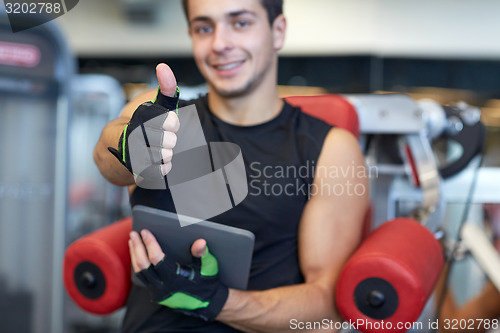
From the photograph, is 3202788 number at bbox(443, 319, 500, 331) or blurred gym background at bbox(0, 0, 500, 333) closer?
3202788 number at bbox(443, 319, 500, 331)

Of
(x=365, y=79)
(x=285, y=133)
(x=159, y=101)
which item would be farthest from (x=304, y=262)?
(x=365, y=79)

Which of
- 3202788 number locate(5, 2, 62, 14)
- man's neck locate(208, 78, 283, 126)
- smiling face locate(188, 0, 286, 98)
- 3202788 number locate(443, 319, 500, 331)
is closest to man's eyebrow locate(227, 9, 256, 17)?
smiling face locate(188, 0, 286, 98)

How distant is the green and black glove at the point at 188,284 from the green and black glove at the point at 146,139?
0.23 meters

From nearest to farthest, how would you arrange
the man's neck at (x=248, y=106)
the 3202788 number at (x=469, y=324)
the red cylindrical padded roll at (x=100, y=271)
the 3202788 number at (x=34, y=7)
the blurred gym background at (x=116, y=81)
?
the 3202788 number at (x=34, y=7)
the man's neck at (x=248, y=106)
the red cylindrical padded roll at (x=100, y=271)
the 3202788 number at (x=469, y=324)
the blurred gym background at (x=116, y=81)

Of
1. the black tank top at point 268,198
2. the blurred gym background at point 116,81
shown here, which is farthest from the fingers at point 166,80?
the blurred gym background at point 116,81

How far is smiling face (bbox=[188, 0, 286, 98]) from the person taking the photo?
2.19 ft

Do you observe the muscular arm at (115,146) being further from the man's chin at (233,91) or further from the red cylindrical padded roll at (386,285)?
the red cylindrical padded roll at (386,285)

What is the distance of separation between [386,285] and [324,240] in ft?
0.51

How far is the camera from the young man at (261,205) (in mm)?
668

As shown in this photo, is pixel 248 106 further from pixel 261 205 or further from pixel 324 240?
pixel 324 240

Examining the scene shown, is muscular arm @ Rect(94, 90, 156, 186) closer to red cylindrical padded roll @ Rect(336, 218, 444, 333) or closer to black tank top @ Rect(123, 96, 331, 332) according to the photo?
black tank top @ Rect(123, 96, 331, 332)

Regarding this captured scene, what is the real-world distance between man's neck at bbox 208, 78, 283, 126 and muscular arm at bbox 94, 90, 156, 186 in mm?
230

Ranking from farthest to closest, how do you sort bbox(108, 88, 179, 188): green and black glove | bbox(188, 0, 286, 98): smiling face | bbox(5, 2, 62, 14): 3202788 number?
bbox(188, 0, 286, 98): smiling face
bbox(5, 2, 62, 14): 3202788 number
bbox(108, 88, 179, 188): green and black glove

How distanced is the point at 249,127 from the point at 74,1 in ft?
1.13
